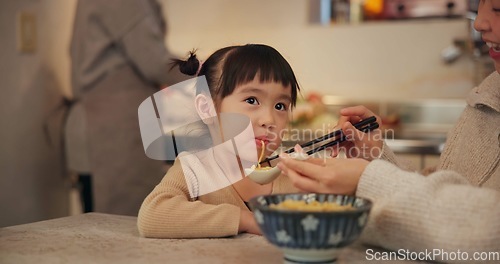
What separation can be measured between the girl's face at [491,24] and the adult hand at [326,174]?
386 millimetres

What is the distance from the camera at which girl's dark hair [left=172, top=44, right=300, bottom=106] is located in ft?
4.15

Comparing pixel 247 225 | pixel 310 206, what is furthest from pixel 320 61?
pixel 310 206

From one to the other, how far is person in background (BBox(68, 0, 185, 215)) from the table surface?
1255 mm

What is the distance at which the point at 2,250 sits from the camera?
3.27 feet

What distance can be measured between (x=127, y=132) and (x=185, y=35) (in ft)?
4.10

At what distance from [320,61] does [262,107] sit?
7.09ft

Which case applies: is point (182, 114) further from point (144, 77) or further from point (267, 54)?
point (144, 77)

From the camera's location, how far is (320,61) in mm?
3359

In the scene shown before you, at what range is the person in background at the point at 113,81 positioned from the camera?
238 cm

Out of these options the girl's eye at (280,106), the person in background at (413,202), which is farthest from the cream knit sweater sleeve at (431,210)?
the girl's eye at (280,106)

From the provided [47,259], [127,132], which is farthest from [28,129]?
[47,259]

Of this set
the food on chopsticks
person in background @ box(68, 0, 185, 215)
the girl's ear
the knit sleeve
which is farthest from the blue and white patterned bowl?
person in background @ box(68, 0, 185, 215)

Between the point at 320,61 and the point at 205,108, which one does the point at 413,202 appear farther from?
the point at 320,61

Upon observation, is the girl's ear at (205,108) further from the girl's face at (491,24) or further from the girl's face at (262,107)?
the girl's face at (491,24)
